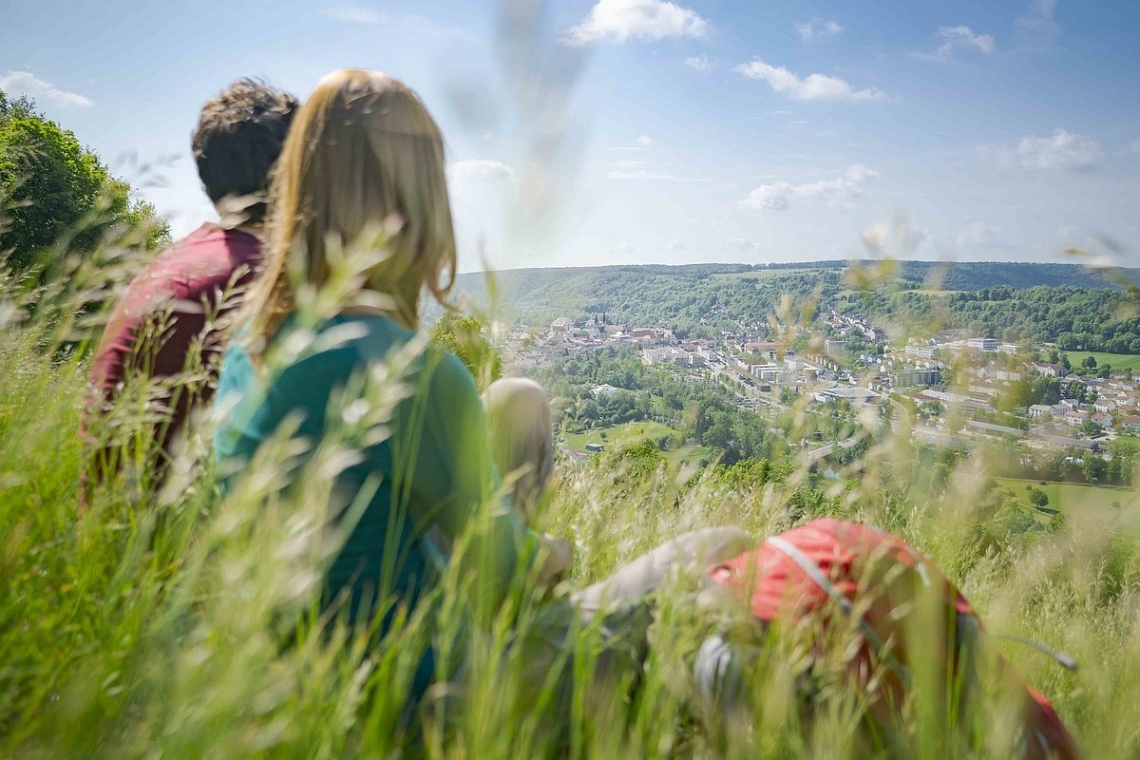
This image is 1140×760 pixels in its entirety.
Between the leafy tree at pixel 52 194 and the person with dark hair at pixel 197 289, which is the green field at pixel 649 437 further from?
the leafy tree at pixel 52 194

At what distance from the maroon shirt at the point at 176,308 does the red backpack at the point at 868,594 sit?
4.39 ft

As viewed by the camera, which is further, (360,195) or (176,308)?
(176,308)

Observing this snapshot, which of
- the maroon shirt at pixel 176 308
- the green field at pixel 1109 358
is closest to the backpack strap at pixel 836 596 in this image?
the green field at pixel 1109 358

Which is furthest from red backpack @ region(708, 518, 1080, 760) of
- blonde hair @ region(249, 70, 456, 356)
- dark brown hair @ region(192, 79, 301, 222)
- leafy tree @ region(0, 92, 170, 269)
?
leafy tree @ region(0, 92, 170, 269)

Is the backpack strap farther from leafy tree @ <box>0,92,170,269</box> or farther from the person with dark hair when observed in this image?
leafy tree @ <box>0,92,170,269</box>

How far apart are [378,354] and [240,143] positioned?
1.49 m

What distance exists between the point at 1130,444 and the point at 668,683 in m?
1.16

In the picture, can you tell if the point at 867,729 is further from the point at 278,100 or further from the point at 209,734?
the point at 278,100

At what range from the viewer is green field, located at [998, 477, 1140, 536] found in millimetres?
1321

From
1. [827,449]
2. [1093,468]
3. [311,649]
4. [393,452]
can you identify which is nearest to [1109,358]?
[1093,468]

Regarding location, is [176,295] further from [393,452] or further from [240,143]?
[393,452]

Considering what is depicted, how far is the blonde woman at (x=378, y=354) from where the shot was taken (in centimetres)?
125

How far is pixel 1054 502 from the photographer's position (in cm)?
134

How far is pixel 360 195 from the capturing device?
152 cm
